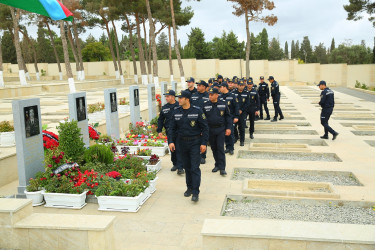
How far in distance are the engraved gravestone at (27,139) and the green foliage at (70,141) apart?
0.37 m

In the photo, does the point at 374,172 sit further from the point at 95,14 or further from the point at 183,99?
the point at 95,14

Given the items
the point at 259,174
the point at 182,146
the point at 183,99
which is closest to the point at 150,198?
the point at 182,146

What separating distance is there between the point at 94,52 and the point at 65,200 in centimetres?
5437

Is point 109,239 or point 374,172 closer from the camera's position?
point 109,239

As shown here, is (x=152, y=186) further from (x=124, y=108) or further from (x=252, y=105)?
(x=124, y=108)

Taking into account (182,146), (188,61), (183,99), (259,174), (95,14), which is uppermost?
(95,14)

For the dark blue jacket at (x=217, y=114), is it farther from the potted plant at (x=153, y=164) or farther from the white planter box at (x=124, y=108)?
the white planter box at (x=124, y=108)

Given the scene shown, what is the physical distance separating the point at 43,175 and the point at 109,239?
8.72ft

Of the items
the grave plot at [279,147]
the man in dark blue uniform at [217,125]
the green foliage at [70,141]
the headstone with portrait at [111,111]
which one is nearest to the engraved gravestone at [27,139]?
the green foliage at [70,141]

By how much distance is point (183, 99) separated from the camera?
5949 mm

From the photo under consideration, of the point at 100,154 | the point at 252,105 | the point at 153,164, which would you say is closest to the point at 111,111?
the point at 153,164

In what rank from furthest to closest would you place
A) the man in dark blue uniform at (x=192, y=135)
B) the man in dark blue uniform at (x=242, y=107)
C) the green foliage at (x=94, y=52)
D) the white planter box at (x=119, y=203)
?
the green foliage at (x=94, y=52) → the man in dark blue uniform at (x=242, y=107) → the man in dark blue uniform at (x=192, y=135) → the white planter box at (x=119, y=203)

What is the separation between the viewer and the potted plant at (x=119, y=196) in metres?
5.52

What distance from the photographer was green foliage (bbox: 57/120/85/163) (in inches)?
253
